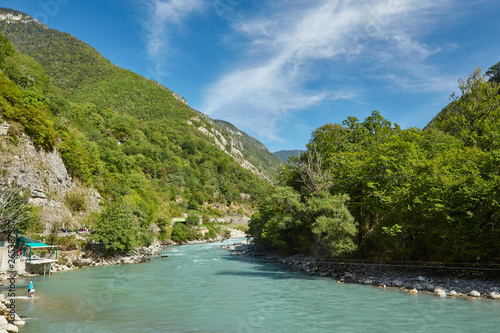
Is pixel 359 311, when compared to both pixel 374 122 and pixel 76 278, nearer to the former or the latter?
pixel 76 278

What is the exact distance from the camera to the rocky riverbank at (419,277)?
21431 millimetres

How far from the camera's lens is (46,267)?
1235 inches

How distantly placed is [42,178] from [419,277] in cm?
4315

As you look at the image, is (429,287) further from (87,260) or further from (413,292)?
(87,260)

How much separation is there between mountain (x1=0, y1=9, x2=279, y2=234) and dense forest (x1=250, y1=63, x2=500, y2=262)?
1290 inches

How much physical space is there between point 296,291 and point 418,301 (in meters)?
8.65

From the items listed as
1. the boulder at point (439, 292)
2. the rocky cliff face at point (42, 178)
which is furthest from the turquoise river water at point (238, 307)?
the rocky cliff face at point (42, 178)

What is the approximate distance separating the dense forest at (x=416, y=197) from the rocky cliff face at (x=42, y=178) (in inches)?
1087

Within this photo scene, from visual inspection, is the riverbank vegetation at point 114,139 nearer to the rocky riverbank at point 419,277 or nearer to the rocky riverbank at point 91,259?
the rocky riverbank at point 91,259

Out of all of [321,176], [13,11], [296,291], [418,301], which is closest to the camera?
[418,301]

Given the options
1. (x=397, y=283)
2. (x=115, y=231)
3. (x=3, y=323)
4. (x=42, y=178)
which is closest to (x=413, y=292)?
(x=397, y=283)

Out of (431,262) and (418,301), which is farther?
(431,262)

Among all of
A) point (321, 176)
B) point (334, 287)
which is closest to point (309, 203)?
point (321, 176)

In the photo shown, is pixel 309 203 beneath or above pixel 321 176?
beneath
